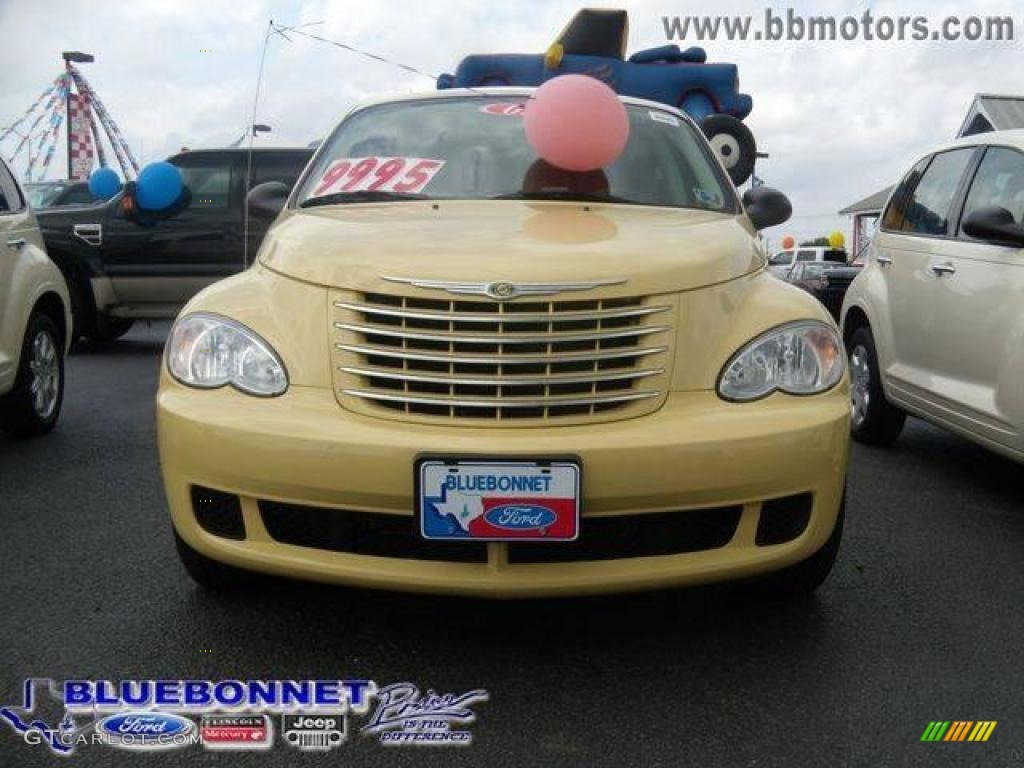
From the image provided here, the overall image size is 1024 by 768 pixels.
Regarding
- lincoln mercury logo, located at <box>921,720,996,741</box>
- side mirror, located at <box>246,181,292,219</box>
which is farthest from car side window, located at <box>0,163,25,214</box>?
lincoln mercury logo, located at <box>921,720,996,741</box>

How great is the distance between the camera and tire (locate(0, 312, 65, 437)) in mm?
5062

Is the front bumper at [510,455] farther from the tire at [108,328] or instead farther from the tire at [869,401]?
the tire at [108,328]

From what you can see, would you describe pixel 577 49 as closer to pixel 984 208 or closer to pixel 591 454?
pixel 984 208

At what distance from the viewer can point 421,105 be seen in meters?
3.95

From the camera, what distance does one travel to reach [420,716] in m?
2.32

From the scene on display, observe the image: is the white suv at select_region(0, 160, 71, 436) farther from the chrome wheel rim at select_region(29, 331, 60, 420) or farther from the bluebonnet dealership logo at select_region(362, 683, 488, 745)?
the bluebonnet dealership logo at select_region(362, 683, 488, 745)

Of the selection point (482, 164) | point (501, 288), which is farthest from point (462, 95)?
point (501, 288)

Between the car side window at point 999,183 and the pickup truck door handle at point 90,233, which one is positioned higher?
the car side window at point 999,183

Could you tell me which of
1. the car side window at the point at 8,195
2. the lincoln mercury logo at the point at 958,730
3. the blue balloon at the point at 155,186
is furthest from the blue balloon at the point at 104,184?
the lincoln mercury logo at the point at 958,730

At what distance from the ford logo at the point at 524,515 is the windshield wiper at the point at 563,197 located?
1.42 meters

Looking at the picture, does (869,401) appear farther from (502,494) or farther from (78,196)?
(78,196)

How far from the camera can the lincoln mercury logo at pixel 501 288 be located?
2.49m

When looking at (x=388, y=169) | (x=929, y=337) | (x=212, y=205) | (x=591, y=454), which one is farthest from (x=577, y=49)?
(x=591, y=454)

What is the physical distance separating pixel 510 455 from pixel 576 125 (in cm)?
153
